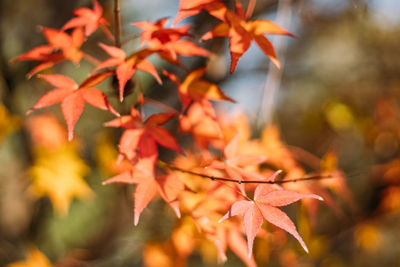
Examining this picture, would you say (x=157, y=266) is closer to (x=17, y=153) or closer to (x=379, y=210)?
(x=17, y=153)

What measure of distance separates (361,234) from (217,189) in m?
1.05

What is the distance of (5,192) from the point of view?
2.44 m

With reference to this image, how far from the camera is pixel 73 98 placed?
0.61 metres

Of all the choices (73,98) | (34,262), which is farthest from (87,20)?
(34,262)

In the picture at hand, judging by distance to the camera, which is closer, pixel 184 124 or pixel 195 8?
pixel 195 8

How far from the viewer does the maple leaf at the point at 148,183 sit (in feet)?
1.92

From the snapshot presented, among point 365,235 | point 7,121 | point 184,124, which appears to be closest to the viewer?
point 184,124

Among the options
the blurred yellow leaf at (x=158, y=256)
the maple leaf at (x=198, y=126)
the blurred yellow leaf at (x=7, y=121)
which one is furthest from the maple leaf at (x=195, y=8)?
the blurred yellow leaf at (x=7, y=121)

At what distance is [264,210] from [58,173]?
117 centimetres

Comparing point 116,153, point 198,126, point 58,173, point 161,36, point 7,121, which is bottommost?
point 58,173

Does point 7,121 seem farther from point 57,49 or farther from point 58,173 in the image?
point 57,49

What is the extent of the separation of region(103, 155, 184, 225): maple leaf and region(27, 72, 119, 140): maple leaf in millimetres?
117

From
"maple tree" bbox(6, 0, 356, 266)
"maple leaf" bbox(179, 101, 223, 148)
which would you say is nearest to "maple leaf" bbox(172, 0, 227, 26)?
"maple tree" bbox(6, 0, 356, 266)

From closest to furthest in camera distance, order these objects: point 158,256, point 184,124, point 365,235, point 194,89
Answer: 1. point 194,89
2. point 184,124
3. point 158,256
4. point 365,235
